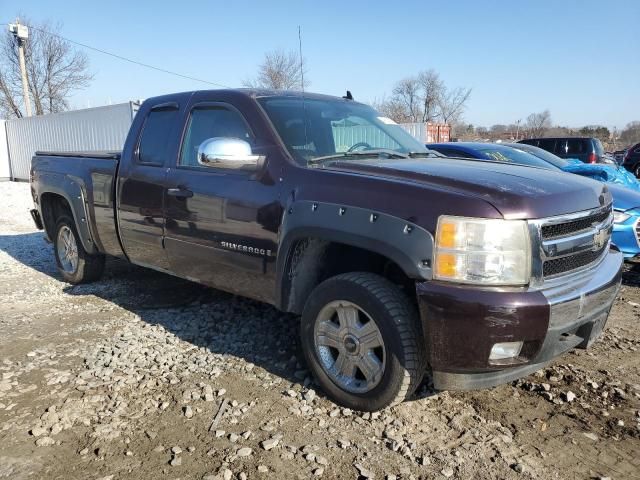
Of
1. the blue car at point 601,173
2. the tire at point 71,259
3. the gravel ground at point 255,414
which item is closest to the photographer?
the gravel ground at point 255,414

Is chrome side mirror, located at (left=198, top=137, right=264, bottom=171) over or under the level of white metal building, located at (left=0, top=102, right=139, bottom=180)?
under

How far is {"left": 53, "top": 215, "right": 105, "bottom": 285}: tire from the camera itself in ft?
19.0

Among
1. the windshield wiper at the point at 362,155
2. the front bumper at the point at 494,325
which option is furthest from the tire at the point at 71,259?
the front bumper at the point at 494,325

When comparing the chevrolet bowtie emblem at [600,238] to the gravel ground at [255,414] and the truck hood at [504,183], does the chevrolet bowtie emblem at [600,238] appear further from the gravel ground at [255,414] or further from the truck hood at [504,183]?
the gravel ground at [255,414]

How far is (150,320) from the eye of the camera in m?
4.77

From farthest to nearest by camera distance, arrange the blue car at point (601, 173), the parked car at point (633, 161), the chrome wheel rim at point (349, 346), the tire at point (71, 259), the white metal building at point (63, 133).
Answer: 1. the parked car at point (633, 161)
2. the white metal building at point (63, 133)
3. the tire at point (71, 259)
4. the blue car at point (601, 173)
5. the chrome wheel rim at point (349, 346)

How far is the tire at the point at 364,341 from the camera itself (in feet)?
9.28

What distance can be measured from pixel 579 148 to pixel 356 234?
47.3 feet

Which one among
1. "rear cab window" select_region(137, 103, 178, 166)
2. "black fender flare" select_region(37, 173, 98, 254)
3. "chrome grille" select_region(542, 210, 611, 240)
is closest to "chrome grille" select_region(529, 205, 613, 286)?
"chrome grille" select_region(542, 210, 611, 240)

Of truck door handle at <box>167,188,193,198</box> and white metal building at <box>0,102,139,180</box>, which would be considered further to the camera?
white metal building at <box>0,102,139,180</box>

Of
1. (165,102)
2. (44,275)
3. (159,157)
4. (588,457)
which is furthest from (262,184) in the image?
(44,275)

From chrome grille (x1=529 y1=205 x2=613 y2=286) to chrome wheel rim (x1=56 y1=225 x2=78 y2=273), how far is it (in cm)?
491

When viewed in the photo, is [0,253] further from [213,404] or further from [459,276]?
[459,276]

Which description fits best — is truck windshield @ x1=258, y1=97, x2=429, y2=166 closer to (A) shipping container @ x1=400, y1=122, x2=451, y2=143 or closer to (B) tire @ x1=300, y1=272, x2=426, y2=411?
(B) tire @ x1=300, y1=272, x2=426, y2=411
